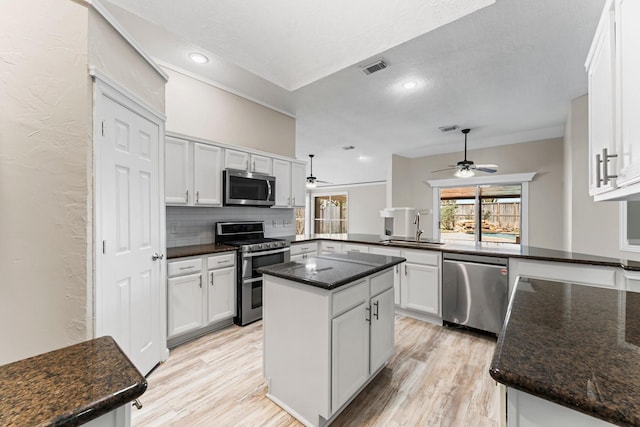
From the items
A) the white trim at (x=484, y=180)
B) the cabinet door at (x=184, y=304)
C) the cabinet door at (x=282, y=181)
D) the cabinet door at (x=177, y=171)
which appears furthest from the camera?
the white trim at (x=484, y=180)

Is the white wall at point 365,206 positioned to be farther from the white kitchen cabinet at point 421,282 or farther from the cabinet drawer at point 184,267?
the cabinet drawer at point 184,267

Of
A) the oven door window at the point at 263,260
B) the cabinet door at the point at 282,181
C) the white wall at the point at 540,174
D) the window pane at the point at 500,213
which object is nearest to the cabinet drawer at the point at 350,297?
the oven door window at the point at 263,260

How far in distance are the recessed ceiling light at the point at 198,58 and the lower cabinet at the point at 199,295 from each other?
2.04 metres

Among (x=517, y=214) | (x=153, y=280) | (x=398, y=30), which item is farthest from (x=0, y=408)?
(x=517, y=214)

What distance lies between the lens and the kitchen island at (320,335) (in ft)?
5.34

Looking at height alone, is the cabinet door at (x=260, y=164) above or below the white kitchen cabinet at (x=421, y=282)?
above

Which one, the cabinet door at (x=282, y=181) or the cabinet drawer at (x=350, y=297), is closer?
the cabinet drawer at (x=350, y=297)

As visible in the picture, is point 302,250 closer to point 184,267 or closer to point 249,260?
point 249,260

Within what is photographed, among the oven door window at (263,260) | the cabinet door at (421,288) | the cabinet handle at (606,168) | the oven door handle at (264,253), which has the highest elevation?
the cabinet handle at (606,168)

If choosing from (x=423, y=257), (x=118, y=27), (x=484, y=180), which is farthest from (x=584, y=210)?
(x=118, y=27)

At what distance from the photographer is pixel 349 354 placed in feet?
5.82

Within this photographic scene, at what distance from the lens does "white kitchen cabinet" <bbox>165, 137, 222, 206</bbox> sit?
2838 mm

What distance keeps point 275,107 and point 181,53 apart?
1.46 metres

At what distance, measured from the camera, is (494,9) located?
1943 mm
